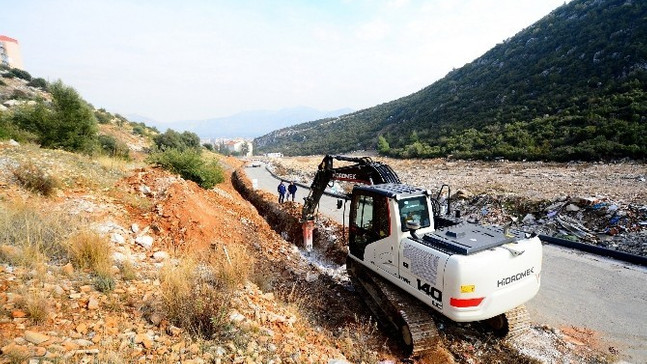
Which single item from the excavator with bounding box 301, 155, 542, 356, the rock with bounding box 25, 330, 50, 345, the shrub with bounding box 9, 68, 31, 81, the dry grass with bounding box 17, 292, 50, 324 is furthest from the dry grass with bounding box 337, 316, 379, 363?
the shrub with bounding box 9, 68, 31, 81

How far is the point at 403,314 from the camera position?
5.70 metres

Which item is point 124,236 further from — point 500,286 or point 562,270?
point 562,270

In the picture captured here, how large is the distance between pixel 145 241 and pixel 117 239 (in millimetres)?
620

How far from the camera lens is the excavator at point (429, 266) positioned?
485 centimetres

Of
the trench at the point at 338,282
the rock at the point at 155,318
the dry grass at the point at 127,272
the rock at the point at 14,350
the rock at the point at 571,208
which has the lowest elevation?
the trench at the point at 338,282

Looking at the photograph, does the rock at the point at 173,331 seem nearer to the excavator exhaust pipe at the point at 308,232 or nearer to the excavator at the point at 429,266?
the excavator at the point at 429,266

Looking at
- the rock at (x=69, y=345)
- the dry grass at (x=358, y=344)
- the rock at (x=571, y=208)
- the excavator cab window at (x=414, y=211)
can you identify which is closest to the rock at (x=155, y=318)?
the rock at (x=69, y=345)

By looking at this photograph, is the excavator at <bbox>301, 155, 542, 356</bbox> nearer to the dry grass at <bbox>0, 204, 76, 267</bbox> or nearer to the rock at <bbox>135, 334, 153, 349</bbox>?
the rock at <bbox>135, 334, 153, 349</bbox>

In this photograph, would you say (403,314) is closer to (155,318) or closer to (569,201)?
(155,318)

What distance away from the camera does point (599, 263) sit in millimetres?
8570

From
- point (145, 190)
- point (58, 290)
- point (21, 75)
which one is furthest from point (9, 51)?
point (58, 290)

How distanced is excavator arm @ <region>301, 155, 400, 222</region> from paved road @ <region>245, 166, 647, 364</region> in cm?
418

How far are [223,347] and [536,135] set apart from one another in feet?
110

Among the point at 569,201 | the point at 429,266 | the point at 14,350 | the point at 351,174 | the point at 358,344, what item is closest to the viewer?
the point at 14,350
